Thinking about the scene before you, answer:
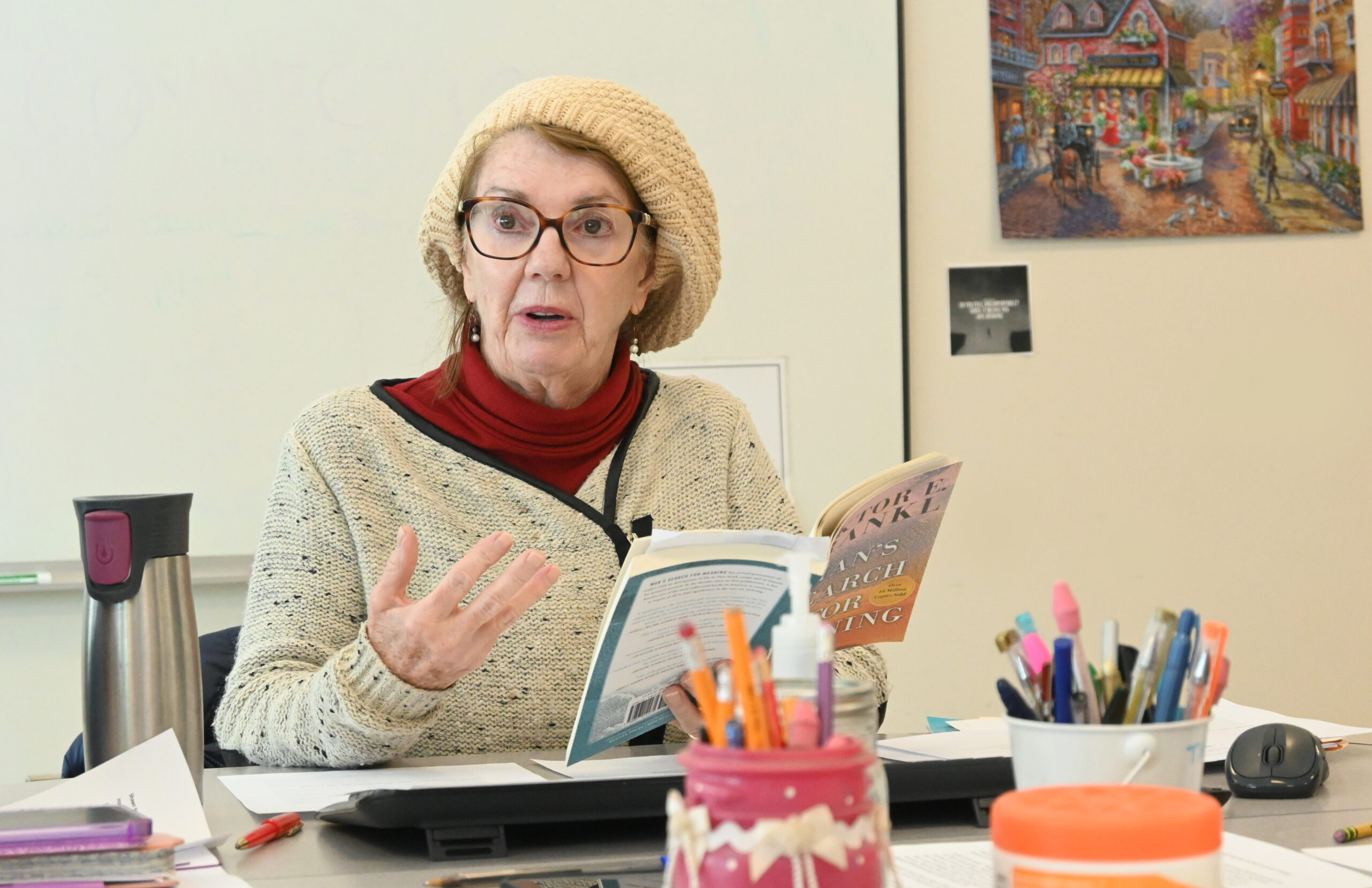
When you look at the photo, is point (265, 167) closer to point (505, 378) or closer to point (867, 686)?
point (505, 378)

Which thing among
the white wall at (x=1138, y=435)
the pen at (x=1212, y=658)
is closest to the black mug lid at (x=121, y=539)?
the pen at (x=1212, y=658)

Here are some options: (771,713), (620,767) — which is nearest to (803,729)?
(771,713)

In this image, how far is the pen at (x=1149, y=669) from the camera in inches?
26.5

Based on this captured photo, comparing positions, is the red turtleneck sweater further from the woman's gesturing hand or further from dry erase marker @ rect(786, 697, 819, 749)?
dry erase marker @ rect(786, 697, 819, 749)

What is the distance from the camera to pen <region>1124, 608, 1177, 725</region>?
2.21ft

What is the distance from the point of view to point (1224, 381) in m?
2.57

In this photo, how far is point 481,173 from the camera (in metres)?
1.54

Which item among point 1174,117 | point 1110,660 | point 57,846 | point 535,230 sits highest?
point 1174,117

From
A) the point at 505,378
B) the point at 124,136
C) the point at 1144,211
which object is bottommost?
the point at 505,378

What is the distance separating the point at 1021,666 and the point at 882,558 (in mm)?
561

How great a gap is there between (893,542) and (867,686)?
0.54 metres

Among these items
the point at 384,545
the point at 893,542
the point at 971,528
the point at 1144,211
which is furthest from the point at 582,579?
the point at 1144,211

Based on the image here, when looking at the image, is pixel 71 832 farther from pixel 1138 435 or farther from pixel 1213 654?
pixel 1138 435

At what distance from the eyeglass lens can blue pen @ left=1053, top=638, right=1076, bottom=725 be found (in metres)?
0.99
